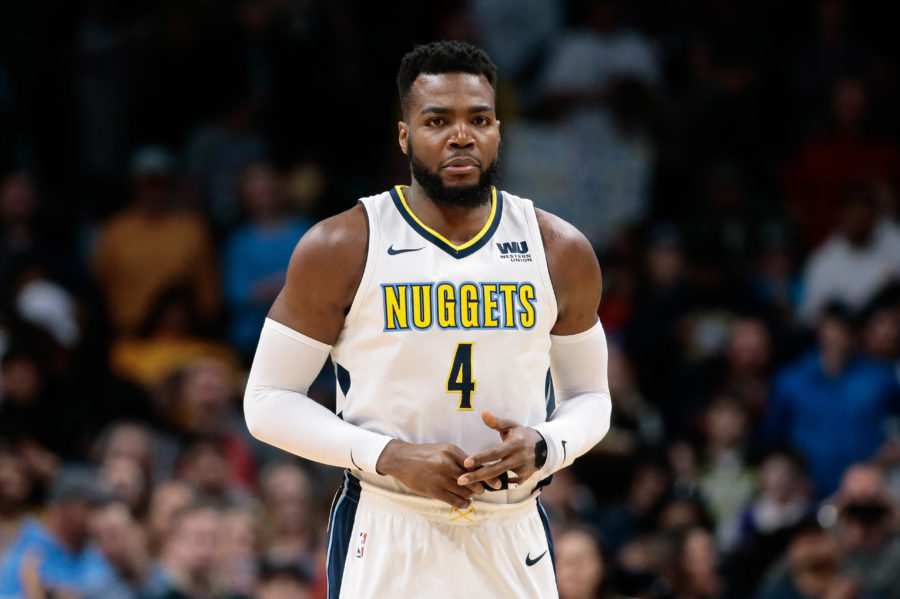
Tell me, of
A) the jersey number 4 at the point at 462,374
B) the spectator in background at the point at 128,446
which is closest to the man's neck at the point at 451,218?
the jersey number 4 at the point at 462,374

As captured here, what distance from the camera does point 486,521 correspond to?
456 centimetres

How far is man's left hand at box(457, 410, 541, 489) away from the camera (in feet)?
13.9

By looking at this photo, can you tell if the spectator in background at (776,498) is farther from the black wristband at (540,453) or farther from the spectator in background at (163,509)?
the black wristband at (540,453)

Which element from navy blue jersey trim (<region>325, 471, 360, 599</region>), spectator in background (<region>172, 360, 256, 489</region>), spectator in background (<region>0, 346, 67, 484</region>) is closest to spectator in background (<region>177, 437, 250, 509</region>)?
spectator in background (<region>172, 360, 256, 489</region>)

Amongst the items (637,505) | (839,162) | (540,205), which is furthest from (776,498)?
(540,205)

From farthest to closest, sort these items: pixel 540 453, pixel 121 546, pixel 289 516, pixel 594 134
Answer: pixel 594 134, pixel 289 516, pixel 121 546, pixel 540 453

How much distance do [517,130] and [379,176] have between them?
1.21 m

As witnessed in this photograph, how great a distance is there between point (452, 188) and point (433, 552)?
110 centimetres

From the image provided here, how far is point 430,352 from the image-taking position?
14.6 ft

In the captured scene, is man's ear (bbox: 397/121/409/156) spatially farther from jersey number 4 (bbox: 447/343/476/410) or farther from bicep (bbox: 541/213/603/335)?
jersey number 4 (bbox: 447/343/476/410)

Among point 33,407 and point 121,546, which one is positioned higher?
point 33,407

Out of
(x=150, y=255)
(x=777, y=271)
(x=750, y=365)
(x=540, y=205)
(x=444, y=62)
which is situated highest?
(x=540, y=205)

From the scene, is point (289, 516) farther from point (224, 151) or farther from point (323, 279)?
point (323, 279)

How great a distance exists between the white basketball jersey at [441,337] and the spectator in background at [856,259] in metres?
6.30
